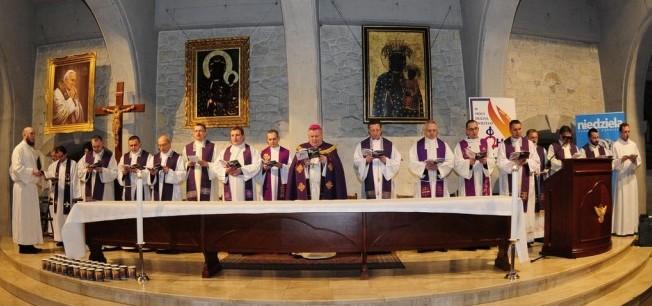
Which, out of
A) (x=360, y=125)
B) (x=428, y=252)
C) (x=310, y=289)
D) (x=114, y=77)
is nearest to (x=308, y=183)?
(x=428, y=252)

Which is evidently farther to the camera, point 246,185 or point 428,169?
point 246,185

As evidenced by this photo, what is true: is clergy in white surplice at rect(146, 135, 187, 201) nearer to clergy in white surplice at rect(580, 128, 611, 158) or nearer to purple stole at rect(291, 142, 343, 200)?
purple stole at rect(291, 142, 343, 200)

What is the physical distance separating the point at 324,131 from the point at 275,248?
4.45 meters

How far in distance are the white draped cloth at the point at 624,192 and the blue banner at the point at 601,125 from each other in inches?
14.3

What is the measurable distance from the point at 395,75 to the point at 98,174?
509 cm

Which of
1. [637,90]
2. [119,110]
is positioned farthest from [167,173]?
[637,90]

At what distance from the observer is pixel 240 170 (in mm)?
6512

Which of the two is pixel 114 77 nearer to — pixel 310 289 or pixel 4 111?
pixel 4 111

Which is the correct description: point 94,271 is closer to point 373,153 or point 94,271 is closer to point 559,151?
point 373,153

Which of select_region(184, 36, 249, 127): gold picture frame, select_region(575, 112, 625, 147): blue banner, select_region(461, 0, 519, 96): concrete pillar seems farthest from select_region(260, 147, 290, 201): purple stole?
select_region(575, 112, 625, 147): blue banner

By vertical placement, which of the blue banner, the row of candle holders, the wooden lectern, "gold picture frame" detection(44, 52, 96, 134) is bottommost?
the row of candle holders

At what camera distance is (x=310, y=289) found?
14.0 ft

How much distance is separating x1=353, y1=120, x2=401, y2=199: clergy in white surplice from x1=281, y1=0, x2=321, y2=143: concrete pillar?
202 centimetres

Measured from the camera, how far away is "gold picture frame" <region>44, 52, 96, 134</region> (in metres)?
9.45
